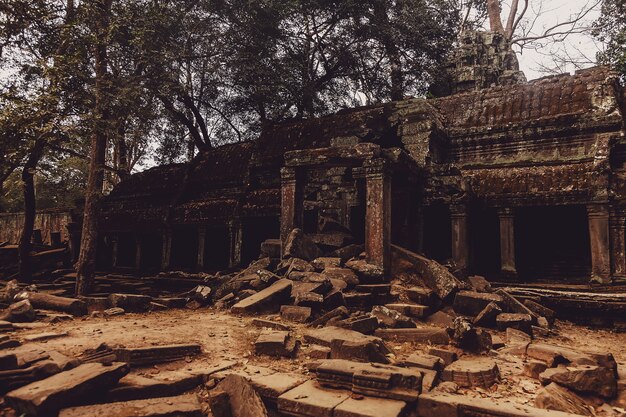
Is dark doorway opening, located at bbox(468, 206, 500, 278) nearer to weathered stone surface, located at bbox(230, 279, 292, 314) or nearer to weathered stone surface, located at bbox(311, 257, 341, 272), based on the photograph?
weathered stone surface, located at bbox(311, 257, 341, 272)

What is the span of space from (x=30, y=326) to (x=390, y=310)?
5129mm

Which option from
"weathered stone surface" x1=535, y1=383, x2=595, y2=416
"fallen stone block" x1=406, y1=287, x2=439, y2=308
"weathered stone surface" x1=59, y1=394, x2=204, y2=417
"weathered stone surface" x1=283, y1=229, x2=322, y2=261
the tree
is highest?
the tree

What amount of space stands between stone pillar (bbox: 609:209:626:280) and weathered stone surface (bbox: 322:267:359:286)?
19.1 feet

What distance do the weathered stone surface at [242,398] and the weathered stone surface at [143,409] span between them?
25 cm

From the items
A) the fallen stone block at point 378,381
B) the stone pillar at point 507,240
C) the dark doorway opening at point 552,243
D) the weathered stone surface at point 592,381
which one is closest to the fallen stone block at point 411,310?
the weathered stone surface at point 592,381

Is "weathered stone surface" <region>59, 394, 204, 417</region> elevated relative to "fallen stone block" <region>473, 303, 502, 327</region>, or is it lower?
lower

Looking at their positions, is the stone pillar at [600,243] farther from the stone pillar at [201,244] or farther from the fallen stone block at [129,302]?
the stone pillar at [201,244]

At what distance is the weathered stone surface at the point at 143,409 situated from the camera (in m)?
2.98

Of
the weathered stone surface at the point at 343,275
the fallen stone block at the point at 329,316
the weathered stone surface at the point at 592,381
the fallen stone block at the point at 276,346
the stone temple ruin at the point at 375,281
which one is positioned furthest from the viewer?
the weathered stone surface at the point at 343,275

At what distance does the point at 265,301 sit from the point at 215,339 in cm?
156

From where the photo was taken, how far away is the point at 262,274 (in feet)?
24.9

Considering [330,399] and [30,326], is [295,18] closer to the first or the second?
[30,326]

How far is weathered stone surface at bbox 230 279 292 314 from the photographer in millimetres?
6543

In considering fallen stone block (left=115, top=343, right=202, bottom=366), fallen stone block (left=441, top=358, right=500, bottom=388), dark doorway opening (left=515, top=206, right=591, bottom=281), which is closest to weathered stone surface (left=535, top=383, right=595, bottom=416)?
fallen stone block (left=441, top=358, right=500, bottom=388)
